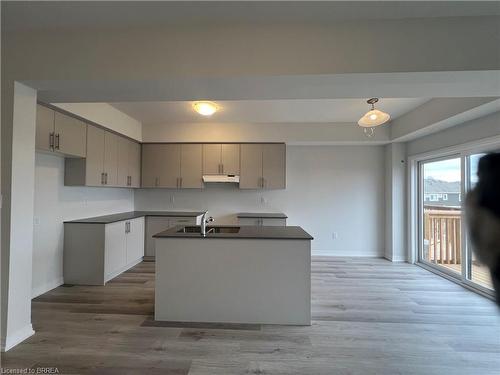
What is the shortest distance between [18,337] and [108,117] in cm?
312

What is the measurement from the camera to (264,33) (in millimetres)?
2062

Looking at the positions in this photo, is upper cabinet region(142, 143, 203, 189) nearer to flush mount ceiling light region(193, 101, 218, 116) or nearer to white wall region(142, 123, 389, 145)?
white wall region(142, 123, 389, 145)

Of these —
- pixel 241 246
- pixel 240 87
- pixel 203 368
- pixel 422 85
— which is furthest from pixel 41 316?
pixel 422 85

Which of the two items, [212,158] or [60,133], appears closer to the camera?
[60,133]

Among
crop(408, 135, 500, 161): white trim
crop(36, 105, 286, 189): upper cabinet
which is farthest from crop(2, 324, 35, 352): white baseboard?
crop(408, 135, 500, 161): white trim

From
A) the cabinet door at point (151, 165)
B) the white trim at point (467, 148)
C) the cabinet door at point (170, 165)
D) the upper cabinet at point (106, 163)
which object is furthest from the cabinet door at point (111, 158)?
the white trim at point (467, 148)

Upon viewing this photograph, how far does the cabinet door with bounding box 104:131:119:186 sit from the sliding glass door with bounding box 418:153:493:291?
5.36m

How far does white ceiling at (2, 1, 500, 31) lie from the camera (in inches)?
73.2

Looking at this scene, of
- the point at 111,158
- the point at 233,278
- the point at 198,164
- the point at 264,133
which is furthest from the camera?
the point at 198,164

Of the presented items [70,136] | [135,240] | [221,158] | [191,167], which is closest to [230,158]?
[221,158]

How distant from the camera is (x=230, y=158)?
531cm

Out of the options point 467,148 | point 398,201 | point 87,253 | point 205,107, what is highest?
point 205,107

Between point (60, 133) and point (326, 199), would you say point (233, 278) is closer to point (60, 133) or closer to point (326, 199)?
point (60, 133)

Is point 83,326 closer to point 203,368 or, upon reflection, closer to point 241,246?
point 203,368
